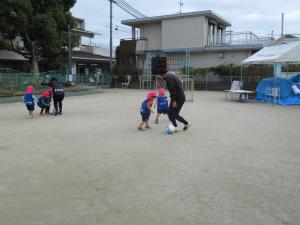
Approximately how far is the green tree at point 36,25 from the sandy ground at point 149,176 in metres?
18.6

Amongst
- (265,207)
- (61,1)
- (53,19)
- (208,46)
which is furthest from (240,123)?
(208,46)

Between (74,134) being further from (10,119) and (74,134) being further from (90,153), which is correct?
(10,119)

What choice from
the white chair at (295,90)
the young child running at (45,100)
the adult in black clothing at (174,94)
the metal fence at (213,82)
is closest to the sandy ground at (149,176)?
the adult in black clothing at (174,94)

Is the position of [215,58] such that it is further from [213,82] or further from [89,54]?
[89,54]

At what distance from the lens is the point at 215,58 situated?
117 feet

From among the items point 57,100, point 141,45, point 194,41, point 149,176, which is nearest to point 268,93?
point 57,100

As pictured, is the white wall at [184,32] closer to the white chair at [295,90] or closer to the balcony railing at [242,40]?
the balcony railing at [242,40]

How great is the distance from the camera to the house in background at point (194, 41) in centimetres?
3425

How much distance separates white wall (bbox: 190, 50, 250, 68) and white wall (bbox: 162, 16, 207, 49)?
4.04ft

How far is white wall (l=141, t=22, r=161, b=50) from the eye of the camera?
39.1 metres

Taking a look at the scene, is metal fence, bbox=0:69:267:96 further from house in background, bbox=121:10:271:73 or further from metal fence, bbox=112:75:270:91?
house in background, bbox=121:10:271:73

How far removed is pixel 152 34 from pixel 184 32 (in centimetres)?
447

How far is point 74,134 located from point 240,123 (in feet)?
17.1

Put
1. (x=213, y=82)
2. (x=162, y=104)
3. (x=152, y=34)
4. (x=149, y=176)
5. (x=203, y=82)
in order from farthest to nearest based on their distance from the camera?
(x=152, y=34) → (x=203, y=82) → (x=213, y=82) → (x=162, y=104) → (x=149, y=176)
